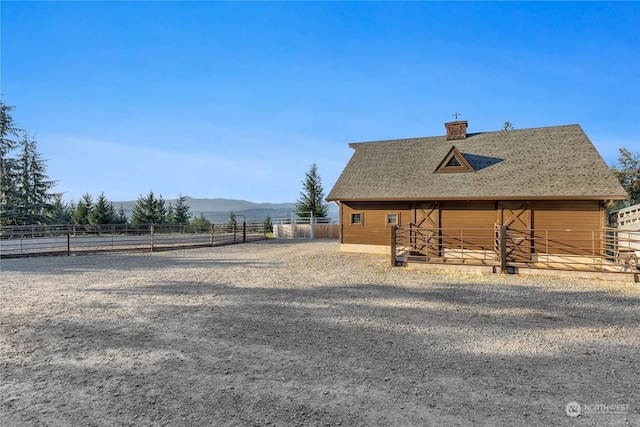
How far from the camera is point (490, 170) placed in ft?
51.7

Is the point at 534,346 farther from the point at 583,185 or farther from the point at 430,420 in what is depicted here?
the point at 583,185

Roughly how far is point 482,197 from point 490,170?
7.62 ft

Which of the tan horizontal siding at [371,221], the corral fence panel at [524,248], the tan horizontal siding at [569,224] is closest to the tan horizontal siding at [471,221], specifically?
the corral fence panel at [524,248]

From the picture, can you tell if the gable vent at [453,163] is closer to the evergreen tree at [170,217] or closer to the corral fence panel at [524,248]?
the corral fence panel at [524,248]

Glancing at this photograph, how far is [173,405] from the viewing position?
11.5 ft

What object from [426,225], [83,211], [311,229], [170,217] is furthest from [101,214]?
[426,225]

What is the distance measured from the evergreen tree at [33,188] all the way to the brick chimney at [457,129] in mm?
35470

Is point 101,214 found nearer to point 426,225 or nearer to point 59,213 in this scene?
point 59,213

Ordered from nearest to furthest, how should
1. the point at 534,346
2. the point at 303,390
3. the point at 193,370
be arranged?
the point at 303,390, the point at 193,370, the point at 534,346

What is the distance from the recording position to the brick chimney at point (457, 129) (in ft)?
62.6

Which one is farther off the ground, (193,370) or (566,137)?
(566,137)

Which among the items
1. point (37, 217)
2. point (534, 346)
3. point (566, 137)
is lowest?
point (534, 346)

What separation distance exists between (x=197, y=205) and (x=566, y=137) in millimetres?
191304

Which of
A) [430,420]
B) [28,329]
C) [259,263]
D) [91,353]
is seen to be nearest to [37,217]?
[259,263]
